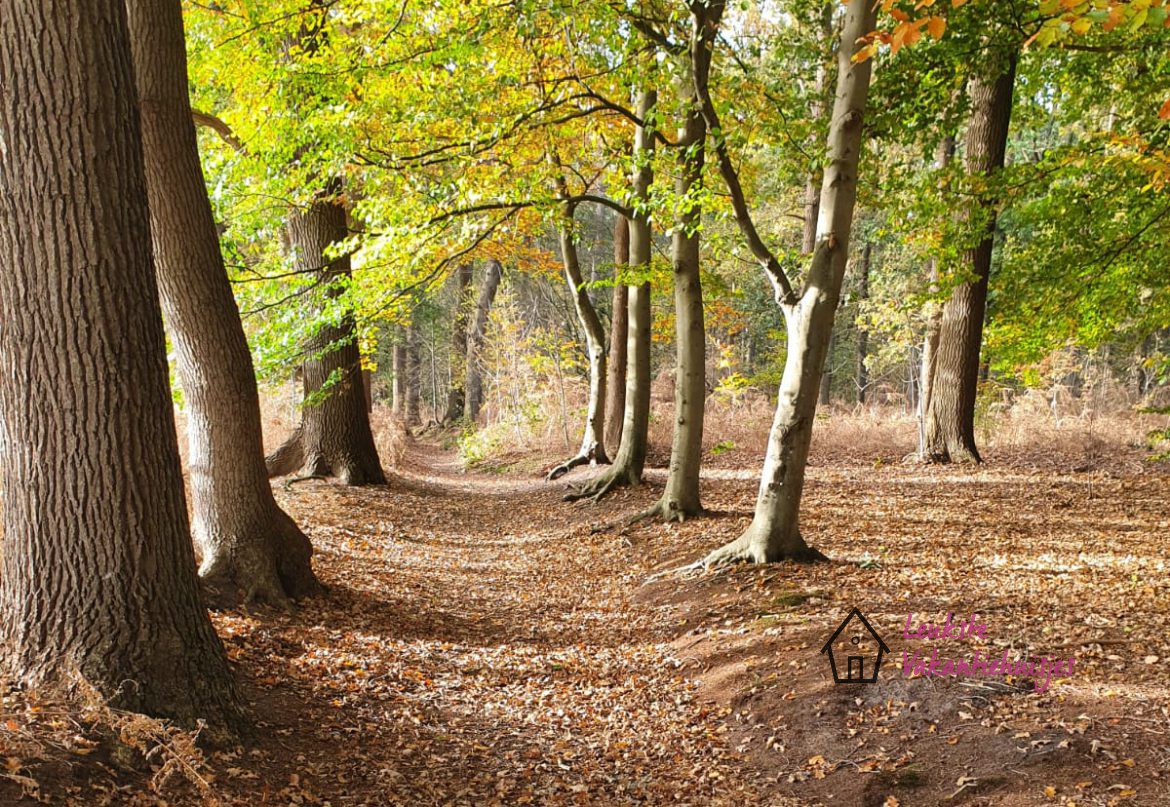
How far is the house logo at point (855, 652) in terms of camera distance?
473 cm

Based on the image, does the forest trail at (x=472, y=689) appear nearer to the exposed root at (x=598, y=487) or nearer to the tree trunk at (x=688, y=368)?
the tree trunk at (x=688, y=368)

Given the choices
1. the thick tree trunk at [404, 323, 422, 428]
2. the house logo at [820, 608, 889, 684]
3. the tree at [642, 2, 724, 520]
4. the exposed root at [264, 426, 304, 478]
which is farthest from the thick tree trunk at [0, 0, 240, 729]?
the thick tree trunk at [404, 323, 422, 428]

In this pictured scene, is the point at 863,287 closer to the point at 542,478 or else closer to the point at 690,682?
the point at 542,478

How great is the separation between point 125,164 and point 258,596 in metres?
3.62

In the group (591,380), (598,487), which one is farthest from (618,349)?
(598,487)

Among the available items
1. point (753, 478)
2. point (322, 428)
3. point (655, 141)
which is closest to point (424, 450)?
point (322, 428)

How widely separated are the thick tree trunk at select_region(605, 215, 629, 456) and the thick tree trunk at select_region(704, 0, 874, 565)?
790cm

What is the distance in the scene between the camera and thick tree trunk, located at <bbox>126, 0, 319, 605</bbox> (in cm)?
555

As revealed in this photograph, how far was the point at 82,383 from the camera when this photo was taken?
11.3 feet

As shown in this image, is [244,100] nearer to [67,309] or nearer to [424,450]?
[67,309]

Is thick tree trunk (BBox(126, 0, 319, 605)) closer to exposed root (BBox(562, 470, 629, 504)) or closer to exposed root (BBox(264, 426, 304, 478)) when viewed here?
exposed root (BBox(562, 470, 629, 504))

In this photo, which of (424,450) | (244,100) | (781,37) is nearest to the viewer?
(781,37)

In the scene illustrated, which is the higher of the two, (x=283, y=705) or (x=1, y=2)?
(x=1, y=2)

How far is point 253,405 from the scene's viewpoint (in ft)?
20.6
